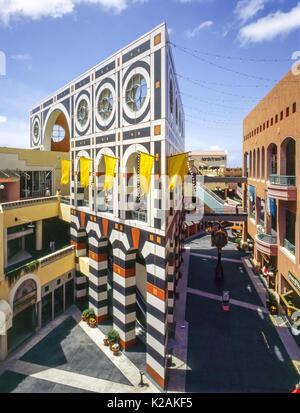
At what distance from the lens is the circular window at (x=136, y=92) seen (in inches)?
629

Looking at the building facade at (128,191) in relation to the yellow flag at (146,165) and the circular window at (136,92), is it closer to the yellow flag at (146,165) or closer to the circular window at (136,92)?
the circular window at (136,92)

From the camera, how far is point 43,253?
79.5 feet

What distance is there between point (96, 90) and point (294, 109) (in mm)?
14980

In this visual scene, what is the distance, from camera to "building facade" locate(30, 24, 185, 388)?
14.8 metres

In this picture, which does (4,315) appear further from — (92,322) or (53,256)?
(92,322)

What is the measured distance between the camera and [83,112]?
74.3ft

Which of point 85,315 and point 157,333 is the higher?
point 157,333

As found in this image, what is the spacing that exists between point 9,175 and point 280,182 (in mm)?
24291

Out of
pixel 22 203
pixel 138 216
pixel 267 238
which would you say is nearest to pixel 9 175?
pixel 22 203

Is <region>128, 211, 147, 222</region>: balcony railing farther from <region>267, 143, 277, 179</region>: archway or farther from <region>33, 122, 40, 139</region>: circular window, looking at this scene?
<region>33, 122, 40, 139</region>: circular window

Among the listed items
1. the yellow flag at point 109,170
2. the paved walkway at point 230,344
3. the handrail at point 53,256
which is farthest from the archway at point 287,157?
the handrail at point 53,256

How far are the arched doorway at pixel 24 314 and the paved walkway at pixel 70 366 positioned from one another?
75 centimetres

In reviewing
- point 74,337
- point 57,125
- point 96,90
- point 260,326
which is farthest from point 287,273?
point 57,125
